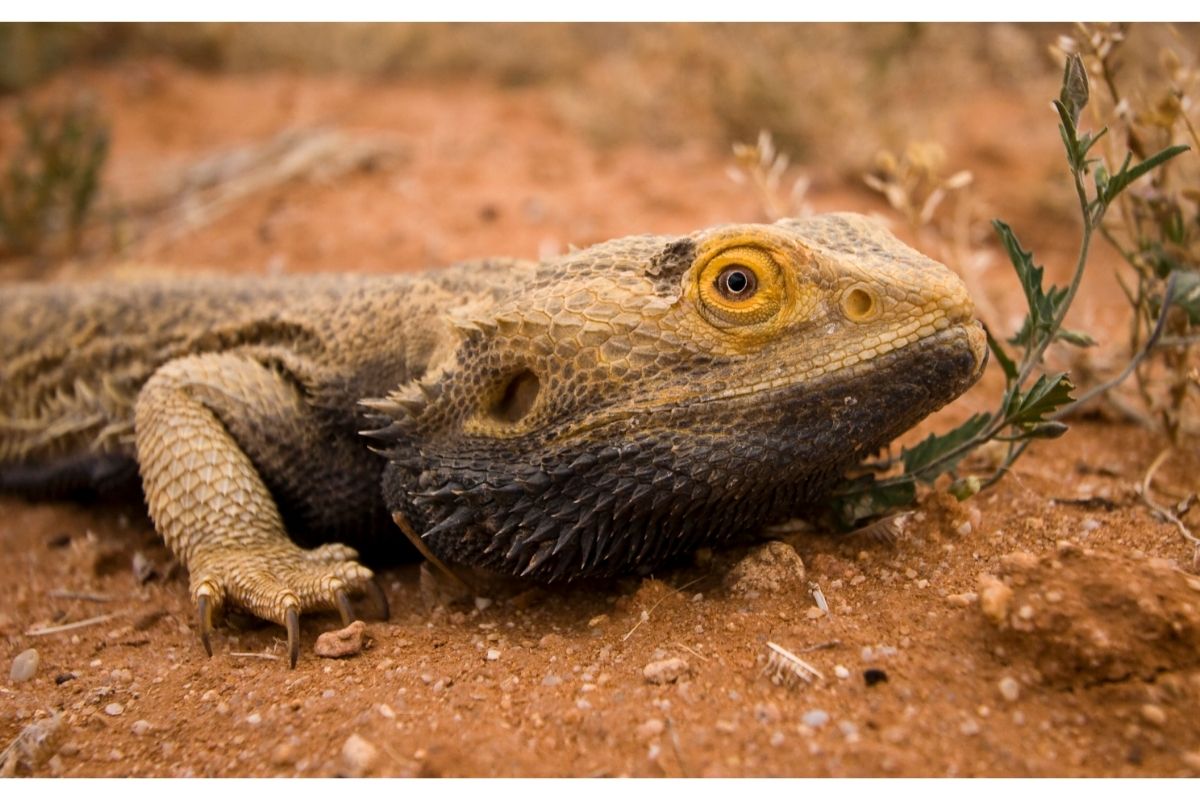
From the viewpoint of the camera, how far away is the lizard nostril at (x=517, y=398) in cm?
292

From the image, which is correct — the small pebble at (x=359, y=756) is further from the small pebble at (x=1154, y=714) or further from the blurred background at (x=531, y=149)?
the blurred background at (x=531, y=149)

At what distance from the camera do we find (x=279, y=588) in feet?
10.3

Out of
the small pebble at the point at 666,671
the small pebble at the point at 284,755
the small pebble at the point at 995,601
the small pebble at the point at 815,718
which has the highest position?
the small pebble at the point at 995,601

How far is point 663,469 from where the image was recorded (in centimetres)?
269

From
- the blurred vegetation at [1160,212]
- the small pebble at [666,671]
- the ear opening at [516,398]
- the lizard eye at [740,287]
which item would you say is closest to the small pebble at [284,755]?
the small pebble at [666,671]

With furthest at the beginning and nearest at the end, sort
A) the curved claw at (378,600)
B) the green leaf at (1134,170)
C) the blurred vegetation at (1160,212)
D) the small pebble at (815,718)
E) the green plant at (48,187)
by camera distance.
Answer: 1. the green plant at (48,187)
2. the blurred vegetation at (1160,212)
3. the curved claw at (378,600)
4. the green leaf at (1134,170)
5. the small pebble at (815,718)

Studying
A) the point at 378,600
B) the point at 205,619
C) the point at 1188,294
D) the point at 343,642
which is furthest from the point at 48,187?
the point at 1188,294

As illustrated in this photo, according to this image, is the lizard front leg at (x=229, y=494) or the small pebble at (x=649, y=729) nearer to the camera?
the small pebble at (x=649, y=729)

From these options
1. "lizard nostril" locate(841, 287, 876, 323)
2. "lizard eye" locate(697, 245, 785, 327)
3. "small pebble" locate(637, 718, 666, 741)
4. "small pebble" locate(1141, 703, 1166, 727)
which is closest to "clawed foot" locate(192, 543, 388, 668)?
"small pebble" locate(637, 718, 666, 741)

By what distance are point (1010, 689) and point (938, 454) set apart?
39.1 inches

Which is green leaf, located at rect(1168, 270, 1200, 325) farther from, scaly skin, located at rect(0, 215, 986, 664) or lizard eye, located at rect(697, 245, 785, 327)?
lizard eye, located at rect(697, 245, 785, 327)

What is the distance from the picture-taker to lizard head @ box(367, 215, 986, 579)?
8.64 ft

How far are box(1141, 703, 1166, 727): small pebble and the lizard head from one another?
34.8 inches

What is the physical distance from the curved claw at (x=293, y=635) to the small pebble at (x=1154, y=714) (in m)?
2.25
